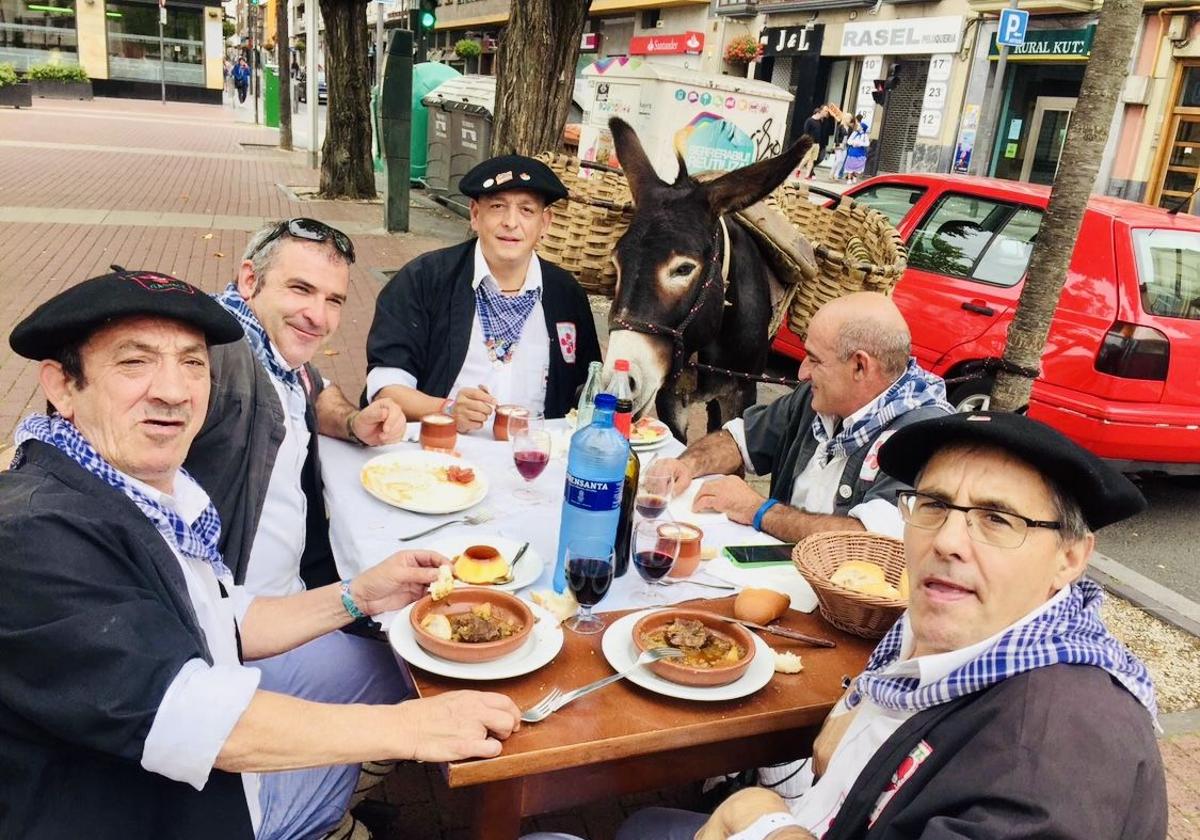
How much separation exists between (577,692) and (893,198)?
709cm

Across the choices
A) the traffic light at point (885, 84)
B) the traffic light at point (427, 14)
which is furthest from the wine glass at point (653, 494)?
the traffic light at point (885, 84)

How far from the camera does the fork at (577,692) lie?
186 centimetres

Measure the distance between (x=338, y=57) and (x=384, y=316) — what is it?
44.3 feet

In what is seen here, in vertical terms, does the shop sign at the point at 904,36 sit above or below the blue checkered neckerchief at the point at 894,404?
above

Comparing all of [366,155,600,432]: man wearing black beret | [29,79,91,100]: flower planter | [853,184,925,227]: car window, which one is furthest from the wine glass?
[29,79,91,100]: flower planter

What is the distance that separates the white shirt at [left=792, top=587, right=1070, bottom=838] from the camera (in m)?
1.66

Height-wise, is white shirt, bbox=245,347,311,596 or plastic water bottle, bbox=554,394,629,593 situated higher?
plastic water bottle, bbox=554,394,629,593

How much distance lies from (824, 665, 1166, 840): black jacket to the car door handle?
5468 mm

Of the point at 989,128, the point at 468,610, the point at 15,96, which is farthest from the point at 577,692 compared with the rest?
the point at 15,96

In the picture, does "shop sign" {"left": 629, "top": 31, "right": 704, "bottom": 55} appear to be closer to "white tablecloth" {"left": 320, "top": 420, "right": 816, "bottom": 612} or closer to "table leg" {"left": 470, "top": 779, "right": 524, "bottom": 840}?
"white tablecloth" {"left": 320, "top": 420, "right": 816, "bottom": 612}

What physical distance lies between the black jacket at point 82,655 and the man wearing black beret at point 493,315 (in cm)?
220

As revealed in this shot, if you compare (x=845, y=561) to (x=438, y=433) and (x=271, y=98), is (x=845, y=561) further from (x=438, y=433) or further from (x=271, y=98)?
(x=271, y=98)

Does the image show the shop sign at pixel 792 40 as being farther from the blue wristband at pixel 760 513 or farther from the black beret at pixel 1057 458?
the black beret at pixel 1057 458

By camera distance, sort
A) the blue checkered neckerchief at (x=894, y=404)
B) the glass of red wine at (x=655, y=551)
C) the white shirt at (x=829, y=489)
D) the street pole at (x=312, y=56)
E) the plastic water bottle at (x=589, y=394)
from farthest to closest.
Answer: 1. the street pole at (x=312, y=56)
2. the plastic water bottle at (x=589, y=394)
3. the blue checkered neckerchief at (x=894, y=404)
4. the white shirt at (x=829, y=489)
5. the glass of red wine at (x=655, y=551)
